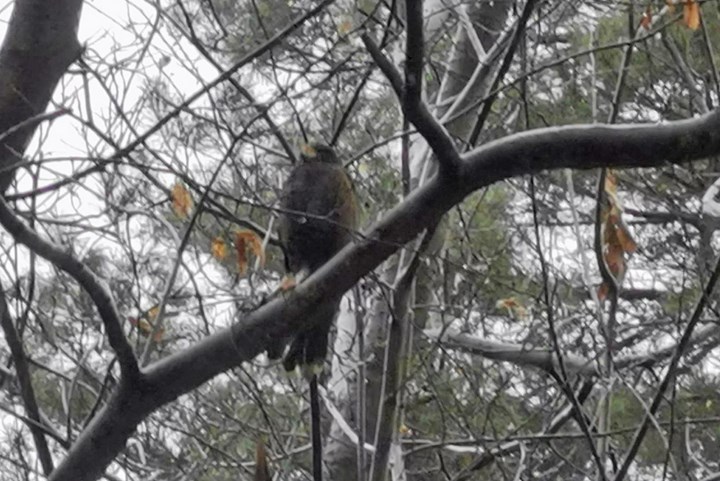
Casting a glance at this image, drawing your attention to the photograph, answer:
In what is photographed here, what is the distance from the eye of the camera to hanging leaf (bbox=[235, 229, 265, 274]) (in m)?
2.66

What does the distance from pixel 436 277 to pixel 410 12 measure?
2.47 metres

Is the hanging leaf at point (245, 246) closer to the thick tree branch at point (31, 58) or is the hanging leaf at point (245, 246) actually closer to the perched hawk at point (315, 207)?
the perched hawk at point (315, 207)

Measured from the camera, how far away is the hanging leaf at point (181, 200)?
2713 millimetres

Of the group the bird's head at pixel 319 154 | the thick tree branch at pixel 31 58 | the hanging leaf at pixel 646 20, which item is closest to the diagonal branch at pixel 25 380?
the thick tree branch at pixel 31 58

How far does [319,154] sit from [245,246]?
50 centimetres

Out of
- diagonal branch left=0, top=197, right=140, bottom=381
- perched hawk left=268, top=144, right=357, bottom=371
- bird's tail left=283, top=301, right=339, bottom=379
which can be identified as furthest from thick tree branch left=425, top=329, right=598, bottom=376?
diagonal branch left=0, top=197, right=140, bottom=381

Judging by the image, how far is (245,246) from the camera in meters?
2.72

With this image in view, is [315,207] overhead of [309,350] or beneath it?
overhead

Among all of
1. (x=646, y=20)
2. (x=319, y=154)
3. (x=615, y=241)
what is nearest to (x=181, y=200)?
(x=319, y=154)

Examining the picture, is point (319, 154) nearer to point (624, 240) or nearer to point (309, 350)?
point (309, 350)

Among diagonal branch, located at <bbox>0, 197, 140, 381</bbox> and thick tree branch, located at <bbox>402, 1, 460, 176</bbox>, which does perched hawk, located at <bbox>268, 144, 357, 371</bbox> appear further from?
thick tree branch, located at <bbox>402, 1, 460, 176</bbox>

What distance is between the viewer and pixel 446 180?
1929mm

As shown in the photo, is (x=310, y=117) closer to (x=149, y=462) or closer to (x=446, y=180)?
(x=149, y=462)

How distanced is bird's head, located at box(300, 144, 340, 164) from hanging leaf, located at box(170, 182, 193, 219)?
0.40 m
